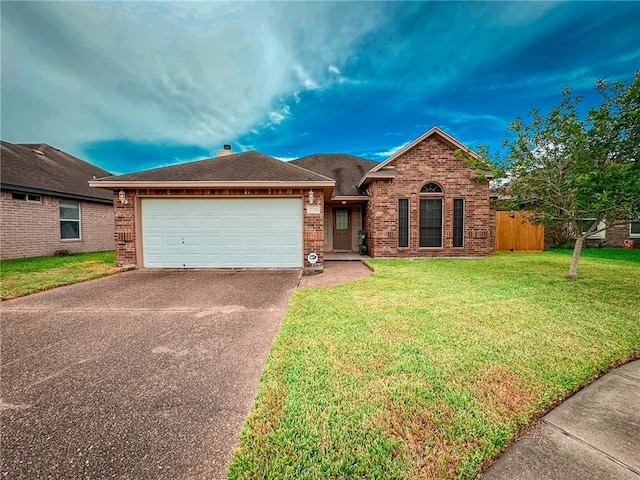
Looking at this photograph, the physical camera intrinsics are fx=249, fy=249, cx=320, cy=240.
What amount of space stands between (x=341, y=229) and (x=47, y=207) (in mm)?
13444

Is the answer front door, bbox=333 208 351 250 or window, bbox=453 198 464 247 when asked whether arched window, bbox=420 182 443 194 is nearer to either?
window, bbox=453 198 464 247

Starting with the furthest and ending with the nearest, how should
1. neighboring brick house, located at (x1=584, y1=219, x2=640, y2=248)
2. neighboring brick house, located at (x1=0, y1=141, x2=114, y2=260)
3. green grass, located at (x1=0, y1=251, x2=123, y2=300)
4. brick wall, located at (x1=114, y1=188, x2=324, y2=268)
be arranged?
neighboring brick house, located at (x1=584, y1=219, x2=640, y2=248) < neighboring brick house, located at (x1=0, y1=141, x2=114, y2=260) < brick wall, located at (x1=114, y1=188, x2=324, y2=268) < green grass, located at (x1=0, y1=251, x2=123, y2=300)

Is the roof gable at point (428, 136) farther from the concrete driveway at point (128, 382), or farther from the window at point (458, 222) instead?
the concrete driveway at point (128, 382)

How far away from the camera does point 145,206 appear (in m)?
8.57

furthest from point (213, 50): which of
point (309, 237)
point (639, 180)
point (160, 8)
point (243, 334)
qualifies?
point (639, 180)

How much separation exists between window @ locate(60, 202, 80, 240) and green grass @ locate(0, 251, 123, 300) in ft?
7.19

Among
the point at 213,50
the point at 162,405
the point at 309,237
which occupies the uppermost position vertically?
the point at 213,50

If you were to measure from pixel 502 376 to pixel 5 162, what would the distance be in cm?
1771

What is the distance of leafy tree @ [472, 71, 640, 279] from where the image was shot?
209 inches

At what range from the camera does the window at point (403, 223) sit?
429 inches

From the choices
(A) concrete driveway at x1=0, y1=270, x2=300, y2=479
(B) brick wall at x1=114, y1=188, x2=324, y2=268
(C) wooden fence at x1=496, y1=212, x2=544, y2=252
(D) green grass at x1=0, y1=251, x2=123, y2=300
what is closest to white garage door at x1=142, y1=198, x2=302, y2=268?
(B) brick wall at x1=114, y1=188, x2=324, y2=268

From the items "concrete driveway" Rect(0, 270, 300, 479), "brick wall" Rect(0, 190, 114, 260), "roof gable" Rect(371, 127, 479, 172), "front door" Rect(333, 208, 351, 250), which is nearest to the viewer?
"concrete driveway" Rect(0, 270, 300, 479)

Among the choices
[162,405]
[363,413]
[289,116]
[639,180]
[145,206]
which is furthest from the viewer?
[289,116]

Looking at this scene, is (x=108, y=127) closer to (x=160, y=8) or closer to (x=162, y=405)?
(x=160, y=8)
